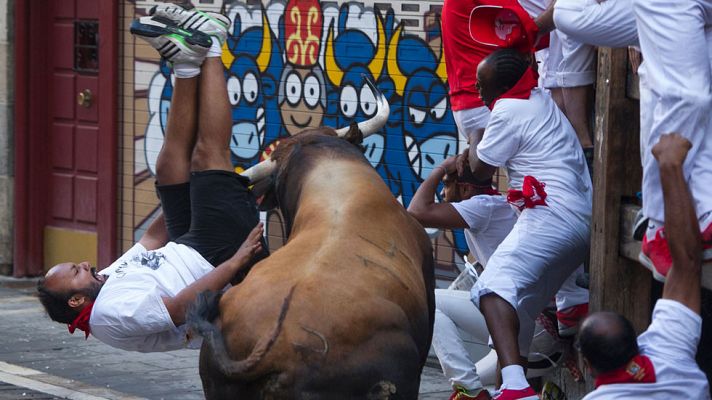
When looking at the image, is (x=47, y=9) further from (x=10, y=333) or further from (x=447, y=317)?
(x=447, y=317)

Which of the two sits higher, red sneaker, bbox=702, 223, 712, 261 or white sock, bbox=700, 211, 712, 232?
white sock, bbox=700, 211, 712, 232

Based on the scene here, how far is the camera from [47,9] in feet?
44.3

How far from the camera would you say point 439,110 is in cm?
1012

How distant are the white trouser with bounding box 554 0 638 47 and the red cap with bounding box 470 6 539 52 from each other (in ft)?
3.68

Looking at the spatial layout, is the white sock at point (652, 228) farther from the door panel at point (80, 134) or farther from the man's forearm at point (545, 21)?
the door panel at point (80, 134)

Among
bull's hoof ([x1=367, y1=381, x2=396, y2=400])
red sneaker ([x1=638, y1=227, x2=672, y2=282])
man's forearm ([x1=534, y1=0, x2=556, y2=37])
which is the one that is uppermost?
man's forearm ([x1=534, y1=0, x2=556, y2=37])

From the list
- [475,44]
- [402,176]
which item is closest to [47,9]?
[402,176]

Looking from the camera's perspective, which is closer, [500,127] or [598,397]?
[598,397]

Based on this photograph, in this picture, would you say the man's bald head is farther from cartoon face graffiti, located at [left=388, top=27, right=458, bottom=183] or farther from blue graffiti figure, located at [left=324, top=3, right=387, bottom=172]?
blue graffiti figure, located at [left=324, top=3, right=387, bottom=172]

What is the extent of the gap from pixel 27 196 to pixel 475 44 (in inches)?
288

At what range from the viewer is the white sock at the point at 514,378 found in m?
6.32

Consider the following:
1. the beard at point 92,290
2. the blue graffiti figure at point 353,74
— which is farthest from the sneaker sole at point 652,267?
the blue graffiti figure at point 353,74

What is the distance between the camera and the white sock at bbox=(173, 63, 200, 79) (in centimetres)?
715

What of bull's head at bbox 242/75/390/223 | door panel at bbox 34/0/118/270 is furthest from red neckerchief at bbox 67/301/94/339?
door panel at bbox 34/0/118/270
